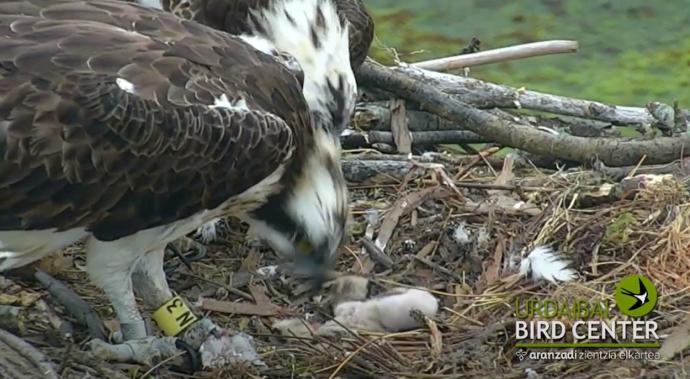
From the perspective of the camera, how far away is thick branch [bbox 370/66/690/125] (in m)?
7.06

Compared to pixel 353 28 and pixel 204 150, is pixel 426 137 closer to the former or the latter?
pixel 353 28

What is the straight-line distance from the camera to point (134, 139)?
Result: 4.86m

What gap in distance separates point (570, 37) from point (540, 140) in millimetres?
2575

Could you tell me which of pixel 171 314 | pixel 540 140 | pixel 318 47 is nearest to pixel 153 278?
pixel 171 314

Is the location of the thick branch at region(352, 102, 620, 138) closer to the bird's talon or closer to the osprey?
the osprey

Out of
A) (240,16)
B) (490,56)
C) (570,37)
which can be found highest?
(240,16)

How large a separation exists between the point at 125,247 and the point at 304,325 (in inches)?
31.5

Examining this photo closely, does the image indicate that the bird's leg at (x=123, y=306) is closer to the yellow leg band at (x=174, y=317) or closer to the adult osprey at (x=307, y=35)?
the yellow leg band at (x=174, y=317)

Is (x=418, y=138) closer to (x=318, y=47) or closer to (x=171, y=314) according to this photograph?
(x=318, y=47)

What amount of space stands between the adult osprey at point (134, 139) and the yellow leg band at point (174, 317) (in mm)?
177

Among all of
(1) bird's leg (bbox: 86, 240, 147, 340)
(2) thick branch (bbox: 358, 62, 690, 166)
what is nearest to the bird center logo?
(2) thick branch (bbox: 358, 62, 690, 166)

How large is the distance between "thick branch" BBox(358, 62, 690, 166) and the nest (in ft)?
0.43

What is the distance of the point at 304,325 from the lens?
5.58m

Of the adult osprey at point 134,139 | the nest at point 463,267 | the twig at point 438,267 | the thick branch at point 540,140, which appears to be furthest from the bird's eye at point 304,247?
the thick branch at point 540,140
